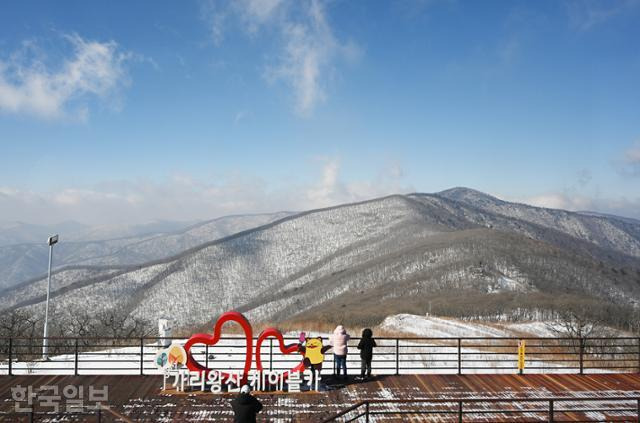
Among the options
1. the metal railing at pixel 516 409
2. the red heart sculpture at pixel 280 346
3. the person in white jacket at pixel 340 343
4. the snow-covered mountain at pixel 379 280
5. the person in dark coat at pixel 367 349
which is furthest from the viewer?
the snow-covered mountain at pixel 379 280

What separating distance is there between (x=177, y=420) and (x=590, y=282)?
93047 millimetres

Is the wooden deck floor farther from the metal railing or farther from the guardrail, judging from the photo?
the guardrail

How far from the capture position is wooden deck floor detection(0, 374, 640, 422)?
12938 mm

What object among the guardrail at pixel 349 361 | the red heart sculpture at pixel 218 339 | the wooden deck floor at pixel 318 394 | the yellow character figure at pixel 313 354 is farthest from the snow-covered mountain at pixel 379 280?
the red heart sculpture at pixel 218 339

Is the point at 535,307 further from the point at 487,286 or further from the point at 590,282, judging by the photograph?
the point at 590,282

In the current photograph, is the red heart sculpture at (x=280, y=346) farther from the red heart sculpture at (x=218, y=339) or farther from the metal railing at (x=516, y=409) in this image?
the metal railing at (x=516, y=409)

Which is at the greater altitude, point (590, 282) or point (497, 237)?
point (497, 237)

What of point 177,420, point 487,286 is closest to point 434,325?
point 177,420

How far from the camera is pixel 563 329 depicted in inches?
1778

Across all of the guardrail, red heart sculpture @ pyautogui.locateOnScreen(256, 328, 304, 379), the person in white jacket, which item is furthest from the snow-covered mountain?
red heart sculpture @ pyautogui.locateOnScreen(256, 328, 304, 379)

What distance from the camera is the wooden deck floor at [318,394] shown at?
12.9 meters

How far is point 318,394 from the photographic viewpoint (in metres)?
14.6

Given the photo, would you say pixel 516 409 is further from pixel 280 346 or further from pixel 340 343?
pixel 280 346

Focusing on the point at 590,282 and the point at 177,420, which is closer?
the point at 177,420
